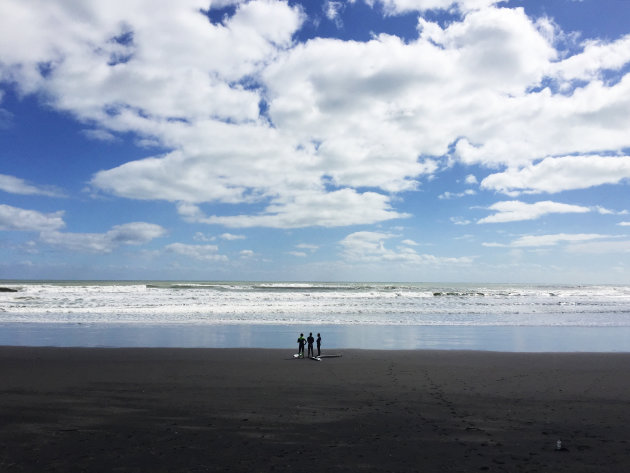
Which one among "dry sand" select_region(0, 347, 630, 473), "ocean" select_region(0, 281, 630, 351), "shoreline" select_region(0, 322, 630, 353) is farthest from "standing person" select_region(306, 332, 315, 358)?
"ocean" select_region(0, 281, 630, 351)

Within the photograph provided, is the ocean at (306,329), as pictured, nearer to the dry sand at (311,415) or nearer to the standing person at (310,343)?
the standing person at (310,343)

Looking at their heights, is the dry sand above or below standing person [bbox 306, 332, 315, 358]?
below

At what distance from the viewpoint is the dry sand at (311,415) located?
22.0 ft

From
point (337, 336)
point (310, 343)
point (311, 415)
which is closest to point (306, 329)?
point (337, 336)

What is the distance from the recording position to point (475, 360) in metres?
15.3

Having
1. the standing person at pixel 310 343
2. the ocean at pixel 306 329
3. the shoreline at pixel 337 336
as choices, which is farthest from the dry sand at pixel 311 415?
the ocean at pixel 306 329

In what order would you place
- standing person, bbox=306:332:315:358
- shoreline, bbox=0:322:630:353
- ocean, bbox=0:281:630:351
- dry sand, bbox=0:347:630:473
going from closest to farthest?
dry sand, bbox=0:347:630:473 < standing person, bbox=306:332:315:358 < shoreline, bbox=0:322:630:353 < ocean, bbox=0:281:630:351

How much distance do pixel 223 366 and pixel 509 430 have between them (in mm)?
8728

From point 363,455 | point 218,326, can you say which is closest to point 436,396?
point 363,455

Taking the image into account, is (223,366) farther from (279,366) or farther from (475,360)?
(475,360)

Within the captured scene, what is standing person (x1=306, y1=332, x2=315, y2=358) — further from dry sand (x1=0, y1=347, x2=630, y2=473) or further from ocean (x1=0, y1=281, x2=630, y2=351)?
ocean (x1=0, y1=281, x2=630, y2=351)

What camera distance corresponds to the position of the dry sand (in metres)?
6.70

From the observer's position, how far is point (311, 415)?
8898 millimetres

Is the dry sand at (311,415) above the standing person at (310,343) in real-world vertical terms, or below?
below
